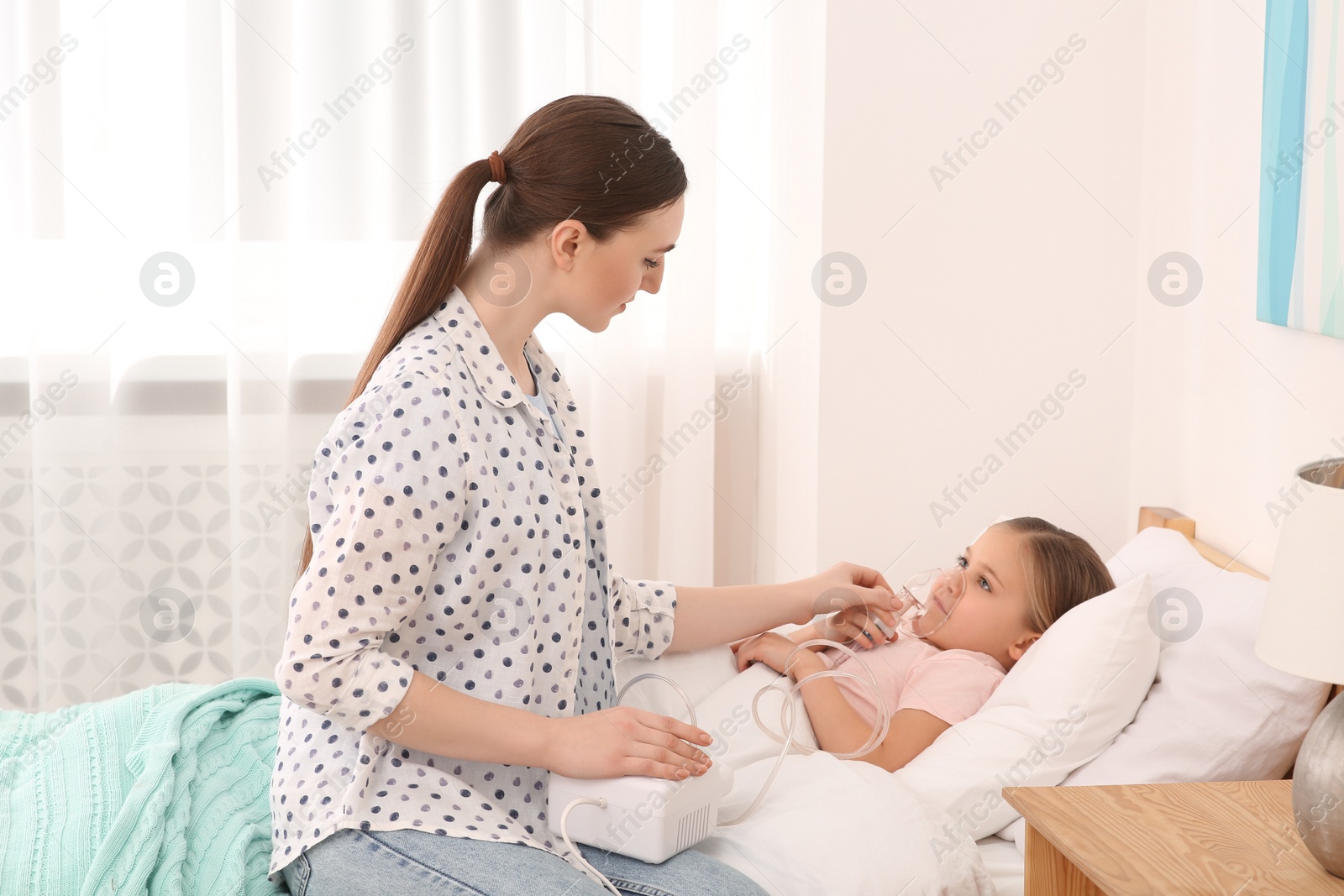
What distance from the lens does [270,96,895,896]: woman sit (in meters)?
1.07

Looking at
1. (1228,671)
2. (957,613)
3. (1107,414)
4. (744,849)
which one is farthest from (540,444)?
(1107,414)

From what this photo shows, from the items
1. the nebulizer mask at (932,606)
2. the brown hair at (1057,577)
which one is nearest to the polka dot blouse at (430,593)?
the nebulizer mask at (932,606)

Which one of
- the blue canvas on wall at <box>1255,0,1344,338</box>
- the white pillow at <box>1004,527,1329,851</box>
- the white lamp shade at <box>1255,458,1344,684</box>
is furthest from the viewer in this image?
the blue canvas on wall at <box>1255,0,1344,338</box>

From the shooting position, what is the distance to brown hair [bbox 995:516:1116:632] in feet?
5.33

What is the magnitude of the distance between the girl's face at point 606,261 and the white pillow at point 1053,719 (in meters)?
0.68

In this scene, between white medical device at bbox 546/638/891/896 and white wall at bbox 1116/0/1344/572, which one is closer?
white medical device at bbox 546/638/891/896

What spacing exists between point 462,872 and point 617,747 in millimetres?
188

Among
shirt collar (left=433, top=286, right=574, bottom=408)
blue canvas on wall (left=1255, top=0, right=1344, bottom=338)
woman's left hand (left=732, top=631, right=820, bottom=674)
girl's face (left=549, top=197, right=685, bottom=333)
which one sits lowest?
woman's left hand (left=732, top=631, right=820, bottom=674)

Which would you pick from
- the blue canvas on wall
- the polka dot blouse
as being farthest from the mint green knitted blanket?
the blue canvas on wall

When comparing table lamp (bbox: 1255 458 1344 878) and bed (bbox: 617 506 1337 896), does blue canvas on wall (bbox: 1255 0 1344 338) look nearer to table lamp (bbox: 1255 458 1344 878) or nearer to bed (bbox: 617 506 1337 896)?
bed (bbox: 617 506 1337 896)

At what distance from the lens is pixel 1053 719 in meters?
1.38

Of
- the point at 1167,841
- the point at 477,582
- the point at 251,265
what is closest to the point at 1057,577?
the point at 1167,841

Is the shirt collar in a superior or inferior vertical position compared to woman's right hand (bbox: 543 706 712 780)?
superior

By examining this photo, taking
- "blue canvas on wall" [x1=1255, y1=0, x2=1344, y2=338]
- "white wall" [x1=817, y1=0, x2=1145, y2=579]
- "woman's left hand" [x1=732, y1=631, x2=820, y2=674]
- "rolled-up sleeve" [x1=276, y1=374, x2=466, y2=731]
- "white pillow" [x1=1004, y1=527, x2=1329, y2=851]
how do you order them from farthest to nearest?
"white wall" [x1=817, y1=0, x2=1145, y2=579] → "woman's left hand" [x1=732, y1=631, x2=820, y2=674] → "blue canvas on wall" [x1=1255, y1=0, x2=1344, y2=338] → "white pillow" [x1=1004, y1=527, x2=1329, y2=851] → "rolled-up sleeve" [x1=276, y1=374, x2=466, y2=731]
